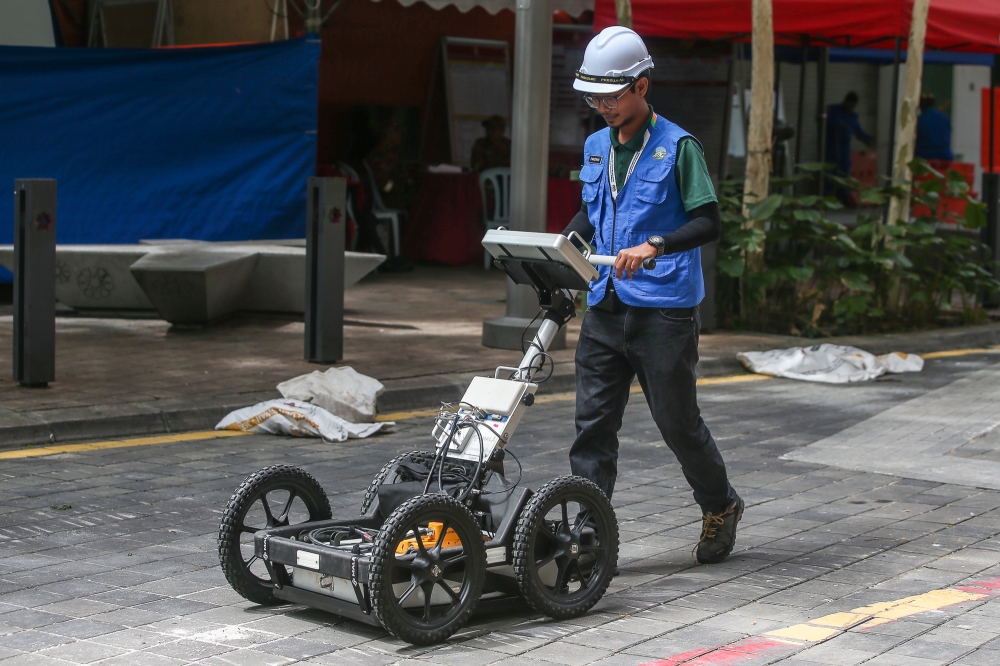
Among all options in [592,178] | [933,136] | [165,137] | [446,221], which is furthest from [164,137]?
[933,136]

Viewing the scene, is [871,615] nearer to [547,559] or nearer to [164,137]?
[547,559]

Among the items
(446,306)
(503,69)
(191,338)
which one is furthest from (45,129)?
(503,69)

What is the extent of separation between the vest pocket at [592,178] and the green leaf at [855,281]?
279 inches

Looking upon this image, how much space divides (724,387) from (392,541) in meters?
6.09

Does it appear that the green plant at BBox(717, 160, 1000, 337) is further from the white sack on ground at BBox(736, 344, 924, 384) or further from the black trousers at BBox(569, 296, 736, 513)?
the black trousers at BBox(569, 296, 736, 513)

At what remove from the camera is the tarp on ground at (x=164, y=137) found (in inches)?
469

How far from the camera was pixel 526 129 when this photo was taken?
10.2 metres

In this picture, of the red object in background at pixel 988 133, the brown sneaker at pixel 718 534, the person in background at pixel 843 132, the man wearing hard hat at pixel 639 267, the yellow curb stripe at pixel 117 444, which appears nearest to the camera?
the man wearing hard hat at pixel 639 267

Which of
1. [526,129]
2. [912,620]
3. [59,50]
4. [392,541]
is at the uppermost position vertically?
A: [59,50]

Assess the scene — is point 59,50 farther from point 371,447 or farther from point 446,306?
point 371,447

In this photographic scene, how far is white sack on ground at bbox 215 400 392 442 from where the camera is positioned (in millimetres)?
7582

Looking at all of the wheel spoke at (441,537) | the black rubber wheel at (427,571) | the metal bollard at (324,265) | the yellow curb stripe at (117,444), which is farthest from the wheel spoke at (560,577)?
the metal bollard at (324,265)

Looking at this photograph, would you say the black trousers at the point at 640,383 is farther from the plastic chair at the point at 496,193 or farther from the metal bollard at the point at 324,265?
the plastic chair at the point at 496,193

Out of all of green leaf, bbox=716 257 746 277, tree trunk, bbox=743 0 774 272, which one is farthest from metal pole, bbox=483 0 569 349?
tree trunk, bbox=743 0 774 272
